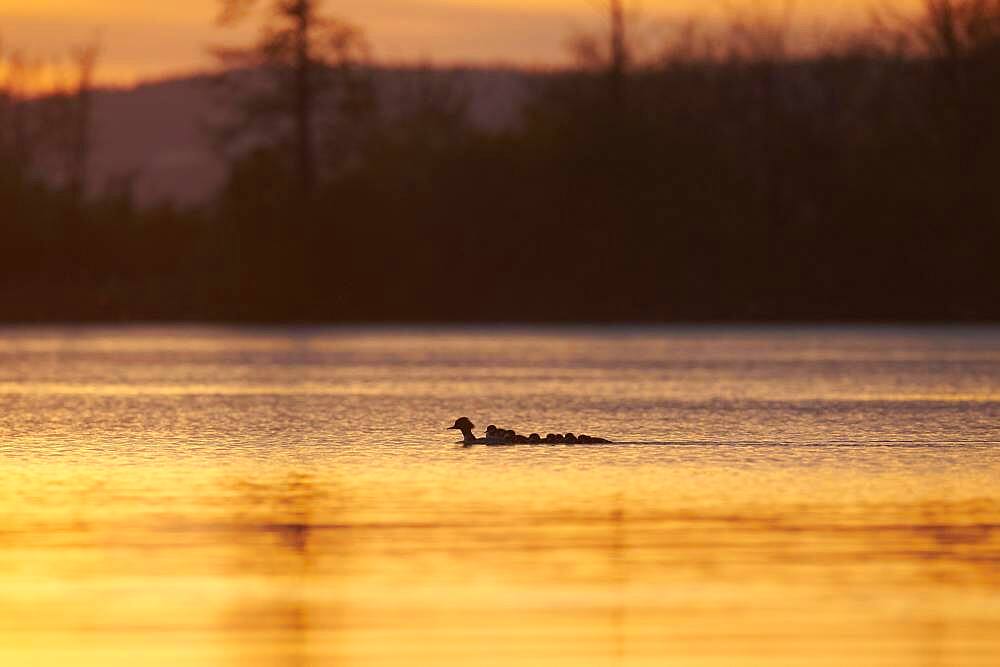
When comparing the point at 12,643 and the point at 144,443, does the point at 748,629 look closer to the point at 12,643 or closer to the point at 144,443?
the point at 12,643

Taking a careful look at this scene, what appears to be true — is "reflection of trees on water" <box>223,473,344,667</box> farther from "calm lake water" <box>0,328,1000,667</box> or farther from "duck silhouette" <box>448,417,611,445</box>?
"duck silhouette" <box>448,417,611,445</box>

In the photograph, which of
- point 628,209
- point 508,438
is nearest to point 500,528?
point 508,438

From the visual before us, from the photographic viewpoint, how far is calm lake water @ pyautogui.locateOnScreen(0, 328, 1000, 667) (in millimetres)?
12586

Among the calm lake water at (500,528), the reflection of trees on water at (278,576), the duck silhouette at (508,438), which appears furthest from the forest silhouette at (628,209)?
the reflection of trees on water at (278,576)

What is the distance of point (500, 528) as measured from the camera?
17.2 meters

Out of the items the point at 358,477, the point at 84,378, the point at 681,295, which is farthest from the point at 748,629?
the point at 681,295

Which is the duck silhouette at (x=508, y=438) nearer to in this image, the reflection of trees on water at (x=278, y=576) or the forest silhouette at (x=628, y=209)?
the reflection of trees on water at (x=278, y=576)

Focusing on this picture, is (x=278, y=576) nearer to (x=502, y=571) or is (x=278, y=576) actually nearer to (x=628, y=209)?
(x=502, y=571)

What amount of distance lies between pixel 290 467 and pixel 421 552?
7.24 metres

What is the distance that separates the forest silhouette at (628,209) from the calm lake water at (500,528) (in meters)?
37.8

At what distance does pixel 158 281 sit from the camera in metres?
79.7

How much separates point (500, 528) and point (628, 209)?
193 ft

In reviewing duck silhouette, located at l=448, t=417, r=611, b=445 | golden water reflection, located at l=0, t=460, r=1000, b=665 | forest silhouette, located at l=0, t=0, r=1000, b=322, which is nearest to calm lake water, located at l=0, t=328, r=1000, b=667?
golden water reflection, located at l=0, t=460, r=1000, b=665

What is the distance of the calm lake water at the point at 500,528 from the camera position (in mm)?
12586
